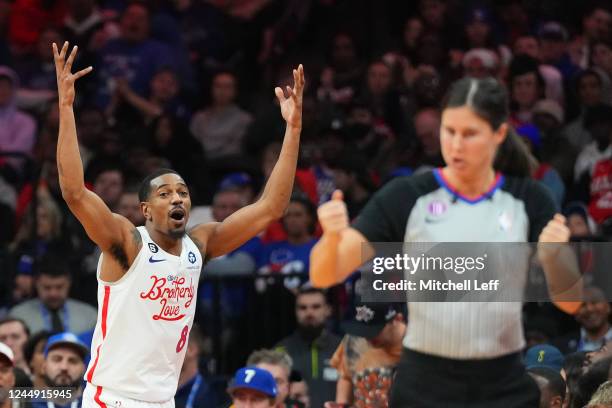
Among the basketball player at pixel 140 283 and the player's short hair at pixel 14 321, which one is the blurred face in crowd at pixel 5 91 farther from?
the basketball player at pixel 140 283

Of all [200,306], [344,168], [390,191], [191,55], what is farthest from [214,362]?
[390,191]

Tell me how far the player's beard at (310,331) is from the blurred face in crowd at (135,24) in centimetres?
509

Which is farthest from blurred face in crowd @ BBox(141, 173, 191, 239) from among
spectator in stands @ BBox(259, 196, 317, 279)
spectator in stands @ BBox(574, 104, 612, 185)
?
spectator in stands @ BBox(574, 104, 612, 185)

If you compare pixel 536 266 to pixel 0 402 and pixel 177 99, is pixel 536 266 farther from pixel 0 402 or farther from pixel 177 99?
pixel 177 99

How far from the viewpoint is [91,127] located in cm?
1359

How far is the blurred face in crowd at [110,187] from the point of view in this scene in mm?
12655

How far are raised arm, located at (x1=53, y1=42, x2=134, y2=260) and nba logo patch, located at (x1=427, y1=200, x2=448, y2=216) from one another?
2.20 m

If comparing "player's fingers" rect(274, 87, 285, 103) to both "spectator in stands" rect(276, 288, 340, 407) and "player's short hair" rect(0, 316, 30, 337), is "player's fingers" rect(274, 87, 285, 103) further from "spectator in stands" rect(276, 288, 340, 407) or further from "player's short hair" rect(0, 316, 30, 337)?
"player's short hair" rect(0, 316, 30, 337)

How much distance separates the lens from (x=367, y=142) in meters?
13.6

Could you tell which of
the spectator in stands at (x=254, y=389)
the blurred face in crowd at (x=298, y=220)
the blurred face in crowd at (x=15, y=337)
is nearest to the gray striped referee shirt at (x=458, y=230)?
the spectator in stands at (x=254, y=389)

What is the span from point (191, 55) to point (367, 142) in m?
2.65

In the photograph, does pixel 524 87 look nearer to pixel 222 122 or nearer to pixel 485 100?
pixel 222 122

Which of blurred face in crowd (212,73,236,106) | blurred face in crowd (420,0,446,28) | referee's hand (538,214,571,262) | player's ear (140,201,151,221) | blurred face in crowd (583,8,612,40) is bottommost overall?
referee's hand (538,214,571,262)

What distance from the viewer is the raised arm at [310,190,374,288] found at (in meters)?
5.47
